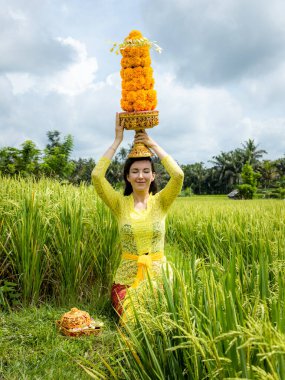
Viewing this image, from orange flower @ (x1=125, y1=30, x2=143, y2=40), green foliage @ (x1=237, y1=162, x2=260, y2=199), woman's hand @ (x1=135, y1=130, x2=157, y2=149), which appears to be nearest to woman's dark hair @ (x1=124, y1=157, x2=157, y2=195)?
woman's hand @ (x1=135, y1=130, x2=157, y2=149)

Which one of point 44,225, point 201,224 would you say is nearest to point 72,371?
point 44,225

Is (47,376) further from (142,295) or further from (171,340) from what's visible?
(171,340)

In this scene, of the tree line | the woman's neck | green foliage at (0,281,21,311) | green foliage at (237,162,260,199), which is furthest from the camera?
green foliage at (237,162,260,199)

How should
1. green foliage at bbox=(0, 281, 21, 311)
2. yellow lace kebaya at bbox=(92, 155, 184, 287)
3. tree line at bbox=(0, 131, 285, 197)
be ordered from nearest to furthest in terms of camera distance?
Result: 1. yellow lace kebaya at bbox=(92, 155, 184, 287)
2. green foliage at bbox=(0, 281, 21, 311)
3. tree line at bbox=(0, 131, 285, 197)

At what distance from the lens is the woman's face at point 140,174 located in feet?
11.4

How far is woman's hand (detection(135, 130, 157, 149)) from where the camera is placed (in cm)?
352

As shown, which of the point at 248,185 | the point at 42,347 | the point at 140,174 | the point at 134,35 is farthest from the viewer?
the point at 248,185

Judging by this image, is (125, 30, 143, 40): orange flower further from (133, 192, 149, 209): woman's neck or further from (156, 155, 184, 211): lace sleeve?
(133, 192, 149, 209): woman's neck

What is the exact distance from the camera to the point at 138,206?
3564 mm

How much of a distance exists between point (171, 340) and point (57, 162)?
46.9ft

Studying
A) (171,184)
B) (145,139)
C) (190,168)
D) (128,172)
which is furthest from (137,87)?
(190,168)

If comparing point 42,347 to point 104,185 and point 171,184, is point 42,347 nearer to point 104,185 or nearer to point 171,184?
point 104,185

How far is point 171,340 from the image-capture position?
1867 mm

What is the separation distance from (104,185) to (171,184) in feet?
1.80
